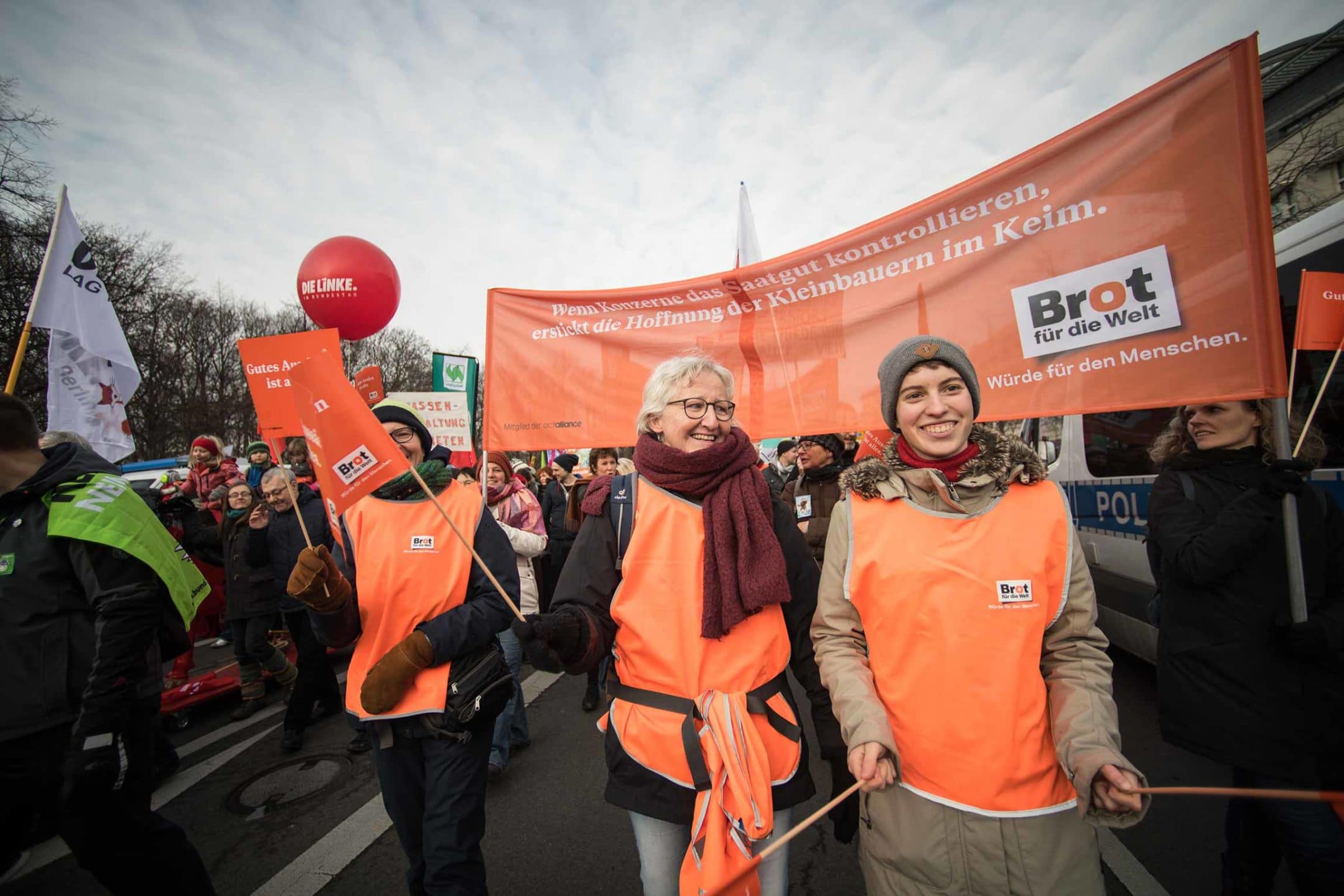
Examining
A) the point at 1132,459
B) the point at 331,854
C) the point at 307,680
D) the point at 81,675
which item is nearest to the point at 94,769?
the point at 81,675

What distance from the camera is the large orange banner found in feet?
6.45

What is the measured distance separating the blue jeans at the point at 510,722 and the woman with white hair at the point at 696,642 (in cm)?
177

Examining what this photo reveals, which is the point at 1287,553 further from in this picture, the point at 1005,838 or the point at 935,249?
the point at 935,249

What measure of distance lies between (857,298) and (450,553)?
2167 mm

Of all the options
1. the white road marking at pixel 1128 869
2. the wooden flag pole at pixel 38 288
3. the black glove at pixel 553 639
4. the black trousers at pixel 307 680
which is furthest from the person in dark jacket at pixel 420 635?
the white road marking at pixel 1128 869

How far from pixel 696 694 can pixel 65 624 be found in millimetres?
2212

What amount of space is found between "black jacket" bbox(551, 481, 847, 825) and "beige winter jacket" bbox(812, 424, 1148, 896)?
178 millimetres

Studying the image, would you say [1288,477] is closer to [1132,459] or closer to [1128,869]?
[1128,869]

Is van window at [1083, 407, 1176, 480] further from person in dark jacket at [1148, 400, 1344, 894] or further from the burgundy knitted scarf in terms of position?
the burgundy knitted scarf

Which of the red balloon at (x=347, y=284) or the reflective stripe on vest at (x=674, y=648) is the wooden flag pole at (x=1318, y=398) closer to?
the reflective stripe on vest at (x=674, y=648)

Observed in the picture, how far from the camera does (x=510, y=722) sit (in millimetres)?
3822

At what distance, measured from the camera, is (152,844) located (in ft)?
6.77

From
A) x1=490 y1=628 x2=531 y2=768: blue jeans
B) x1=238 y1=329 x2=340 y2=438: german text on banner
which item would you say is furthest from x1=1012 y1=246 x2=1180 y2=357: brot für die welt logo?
x1=238 y1=329 x2=340 y2=438: german text on banner

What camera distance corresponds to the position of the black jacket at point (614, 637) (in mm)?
1652
